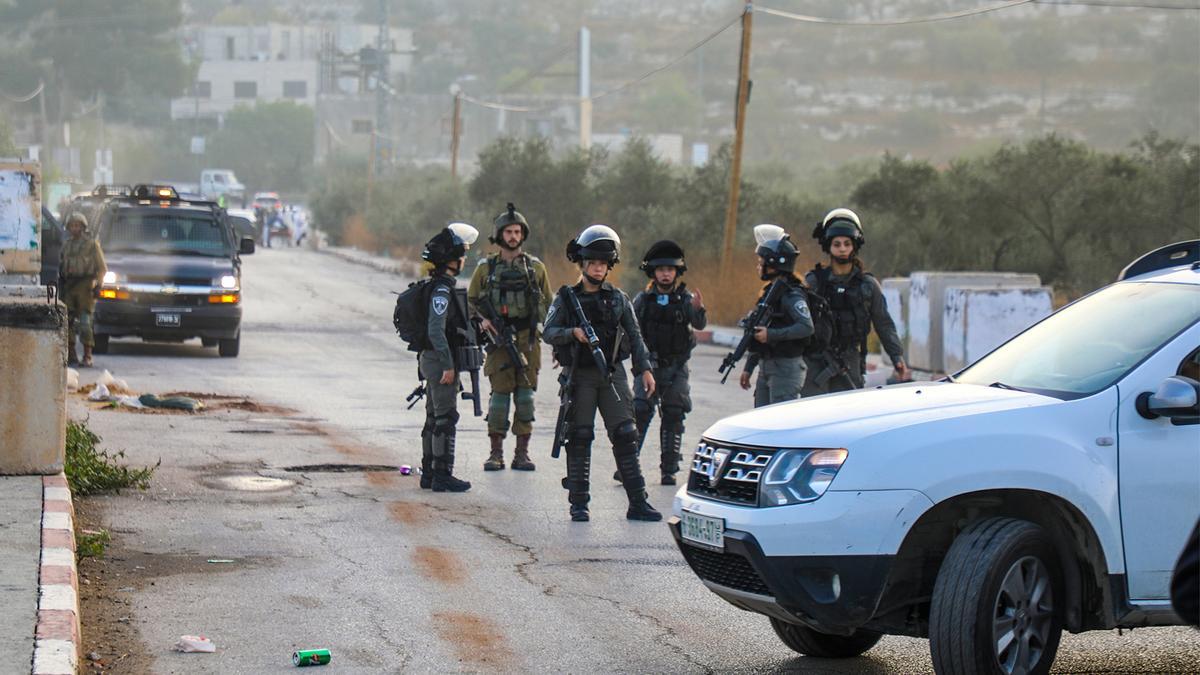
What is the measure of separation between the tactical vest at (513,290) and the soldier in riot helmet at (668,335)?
919 mm

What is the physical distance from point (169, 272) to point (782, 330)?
40.4 feet

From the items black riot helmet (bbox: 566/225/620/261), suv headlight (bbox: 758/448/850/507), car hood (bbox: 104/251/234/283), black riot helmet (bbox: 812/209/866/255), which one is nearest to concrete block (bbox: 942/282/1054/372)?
black riot helmet (bbox: 812/209/866/255)

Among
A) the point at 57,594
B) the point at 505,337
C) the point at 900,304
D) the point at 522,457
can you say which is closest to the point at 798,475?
the point at 57,594

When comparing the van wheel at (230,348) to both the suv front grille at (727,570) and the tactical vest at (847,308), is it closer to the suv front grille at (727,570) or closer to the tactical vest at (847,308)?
the tactical vest at (847,308)

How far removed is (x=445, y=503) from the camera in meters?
10.8

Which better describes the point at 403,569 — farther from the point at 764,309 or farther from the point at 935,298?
the point at 935,298

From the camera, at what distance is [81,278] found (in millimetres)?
19016

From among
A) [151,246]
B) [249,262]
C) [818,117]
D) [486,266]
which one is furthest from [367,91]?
[486,266]

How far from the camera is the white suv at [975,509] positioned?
5902 mm

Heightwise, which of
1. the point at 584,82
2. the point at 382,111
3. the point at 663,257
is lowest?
the point at 663,257

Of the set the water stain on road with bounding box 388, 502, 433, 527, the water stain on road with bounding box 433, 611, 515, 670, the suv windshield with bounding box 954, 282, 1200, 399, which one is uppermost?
the suv windshield with bounding box 954, 282, 1200, 399

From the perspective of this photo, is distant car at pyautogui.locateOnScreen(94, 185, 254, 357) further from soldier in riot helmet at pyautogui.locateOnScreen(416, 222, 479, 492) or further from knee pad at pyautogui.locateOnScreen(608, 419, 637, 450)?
knee pad at pyautogui.locateOnScreen(608, 419, 637, 450)

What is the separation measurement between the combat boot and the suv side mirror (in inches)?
263

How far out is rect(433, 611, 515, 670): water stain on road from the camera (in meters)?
6.87
